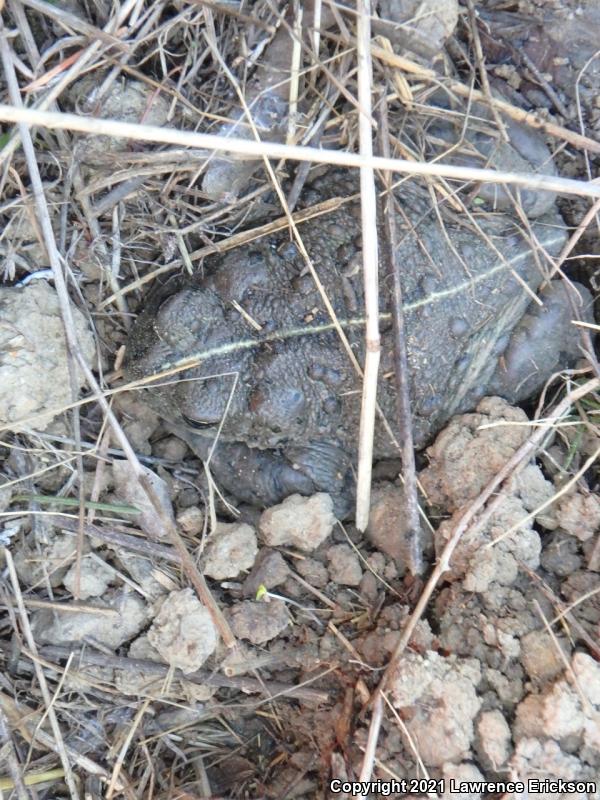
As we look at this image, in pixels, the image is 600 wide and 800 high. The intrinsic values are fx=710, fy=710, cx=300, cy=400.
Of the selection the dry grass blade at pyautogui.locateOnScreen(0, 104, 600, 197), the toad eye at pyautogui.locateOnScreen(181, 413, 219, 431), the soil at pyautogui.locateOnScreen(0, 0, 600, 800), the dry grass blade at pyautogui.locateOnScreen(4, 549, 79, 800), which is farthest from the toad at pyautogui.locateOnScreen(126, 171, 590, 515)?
the dry grass blade at pyautogui.locateOnScreen(4, 549, 79, 800)

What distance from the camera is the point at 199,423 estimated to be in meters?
2.92

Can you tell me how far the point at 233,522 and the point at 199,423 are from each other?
532mm

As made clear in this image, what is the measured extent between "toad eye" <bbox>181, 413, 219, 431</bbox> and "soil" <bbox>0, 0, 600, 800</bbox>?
19 centimetres

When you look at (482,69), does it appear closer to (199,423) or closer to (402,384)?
(402,384)

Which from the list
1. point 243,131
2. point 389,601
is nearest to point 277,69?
point 243,131

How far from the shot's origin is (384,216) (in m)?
2.95

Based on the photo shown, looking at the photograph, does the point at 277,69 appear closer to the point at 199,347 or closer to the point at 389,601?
the point at 199,347

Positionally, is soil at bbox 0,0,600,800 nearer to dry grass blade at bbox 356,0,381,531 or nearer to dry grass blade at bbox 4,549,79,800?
dry grass blade at bbox 4,549,79,800

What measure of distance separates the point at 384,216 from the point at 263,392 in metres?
0.89

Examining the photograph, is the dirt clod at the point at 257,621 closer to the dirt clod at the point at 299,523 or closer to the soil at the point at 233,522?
the soil at the point at 233,522

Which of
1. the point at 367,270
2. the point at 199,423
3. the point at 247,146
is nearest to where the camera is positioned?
the point at 247,146

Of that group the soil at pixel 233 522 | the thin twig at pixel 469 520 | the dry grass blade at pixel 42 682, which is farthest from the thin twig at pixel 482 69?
the dry grass blade at pixel 42 682

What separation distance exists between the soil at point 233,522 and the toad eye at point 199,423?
19 centimetres

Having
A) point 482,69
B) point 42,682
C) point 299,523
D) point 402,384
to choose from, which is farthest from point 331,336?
point 42,682
